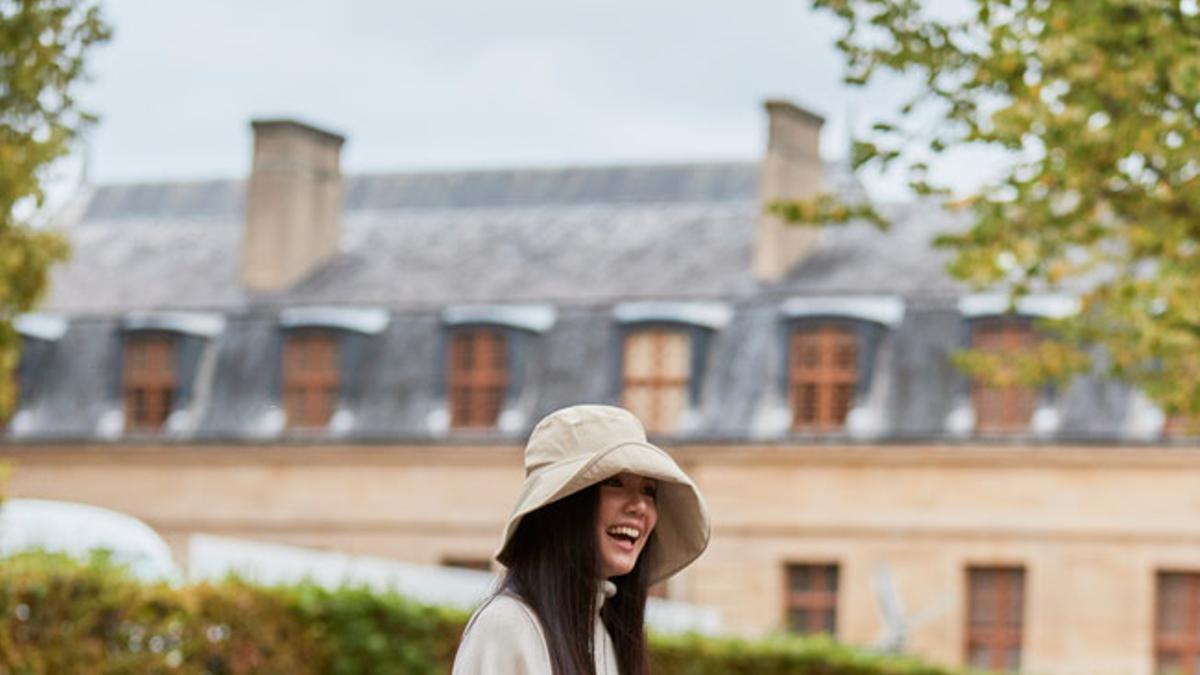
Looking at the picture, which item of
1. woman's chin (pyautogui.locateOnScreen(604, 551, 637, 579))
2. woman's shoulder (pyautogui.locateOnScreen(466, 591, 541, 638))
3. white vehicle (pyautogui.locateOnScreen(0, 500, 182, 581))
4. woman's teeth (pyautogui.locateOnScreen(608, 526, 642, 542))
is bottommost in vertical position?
white vehicle (pyautogui.locateOnScreen(0, 500, 182, 581))

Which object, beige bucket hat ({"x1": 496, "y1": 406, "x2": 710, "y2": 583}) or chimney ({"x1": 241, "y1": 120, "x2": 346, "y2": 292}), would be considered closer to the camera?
beige bucket hat ({"x1": 496, "y1": 406, "x2": 710, "y2": 583})

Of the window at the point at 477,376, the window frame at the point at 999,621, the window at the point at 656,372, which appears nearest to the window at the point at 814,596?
the window frame at the point at 999,621

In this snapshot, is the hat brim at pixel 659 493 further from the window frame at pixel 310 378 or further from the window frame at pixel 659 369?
the window frame at pixel 310 378

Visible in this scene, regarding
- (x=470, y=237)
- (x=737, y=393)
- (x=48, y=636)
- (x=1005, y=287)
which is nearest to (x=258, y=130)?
(x=470, y=237)

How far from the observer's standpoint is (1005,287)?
4206 centimetres

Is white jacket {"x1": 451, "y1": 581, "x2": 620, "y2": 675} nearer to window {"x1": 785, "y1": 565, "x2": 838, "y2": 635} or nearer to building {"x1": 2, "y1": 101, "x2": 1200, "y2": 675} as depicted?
building {"x1": 2, "y1": 101, "x2": 1200, "y2": 675}

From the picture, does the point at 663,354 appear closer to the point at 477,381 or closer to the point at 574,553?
the point at 477,381

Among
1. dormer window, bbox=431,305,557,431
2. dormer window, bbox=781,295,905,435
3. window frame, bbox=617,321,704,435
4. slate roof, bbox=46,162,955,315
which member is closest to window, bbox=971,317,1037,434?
slate roof, bbox=46,162,955,315

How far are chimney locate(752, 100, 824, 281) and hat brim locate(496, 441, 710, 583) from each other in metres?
37.1

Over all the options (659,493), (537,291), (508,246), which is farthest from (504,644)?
(508,246)

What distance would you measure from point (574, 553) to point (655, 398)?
38.2 metres

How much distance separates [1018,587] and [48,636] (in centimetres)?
2627

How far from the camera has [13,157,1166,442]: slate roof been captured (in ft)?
140

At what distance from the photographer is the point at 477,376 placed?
45.4m
